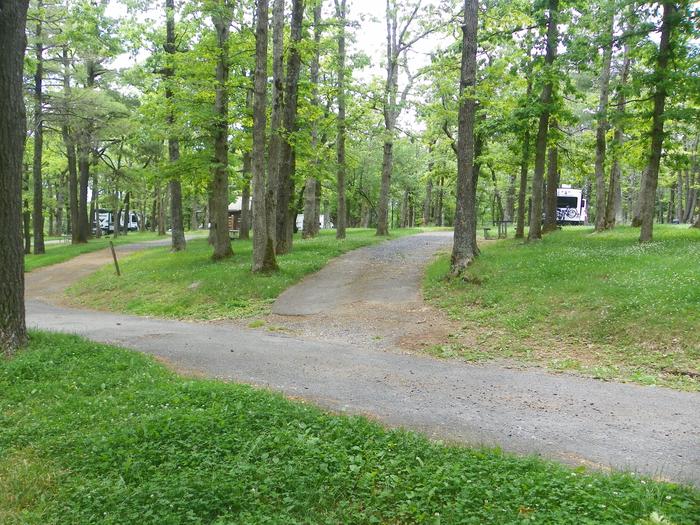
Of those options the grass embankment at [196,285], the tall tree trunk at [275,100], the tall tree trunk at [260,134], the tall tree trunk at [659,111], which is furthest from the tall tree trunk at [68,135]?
the tall tree trunk at [659,111]

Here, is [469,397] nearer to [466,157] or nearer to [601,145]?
[466,157]

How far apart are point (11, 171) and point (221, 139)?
1040 centimetres

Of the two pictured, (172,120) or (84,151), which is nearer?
(172,120)

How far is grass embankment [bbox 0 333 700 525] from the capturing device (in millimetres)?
3592

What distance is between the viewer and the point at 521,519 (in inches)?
135

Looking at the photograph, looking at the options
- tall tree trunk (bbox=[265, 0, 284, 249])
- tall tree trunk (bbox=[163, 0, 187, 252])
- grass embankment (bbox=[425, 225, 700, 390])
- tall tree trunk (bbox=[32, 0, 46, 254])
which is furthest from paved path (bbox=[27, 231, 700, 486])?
tall tree trunk (bbox=[32, 0, 46, 254])

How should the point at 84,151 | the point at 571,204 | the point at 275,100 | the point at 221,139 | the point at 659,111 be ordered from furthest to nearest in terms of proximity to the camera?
the point at 571,204
the point at 84,151
the point at 221,139
the point at 275,100
the point at 659,111

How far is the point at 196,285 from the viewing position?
1484cm

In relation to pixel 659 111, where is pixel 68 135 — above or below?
above

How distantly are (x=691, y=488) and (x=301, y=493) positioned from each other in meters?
2.95

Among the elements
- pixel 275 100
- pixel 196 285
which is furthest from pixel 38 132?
pixel 275 100

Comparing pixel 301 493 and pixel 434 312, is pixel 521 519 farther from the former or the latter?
pixel 434 312

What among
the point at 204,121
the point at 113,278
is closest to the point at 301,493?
the point at 204,121

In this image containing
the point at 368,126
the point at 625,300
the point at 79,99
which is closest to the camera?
the point at 625,300
